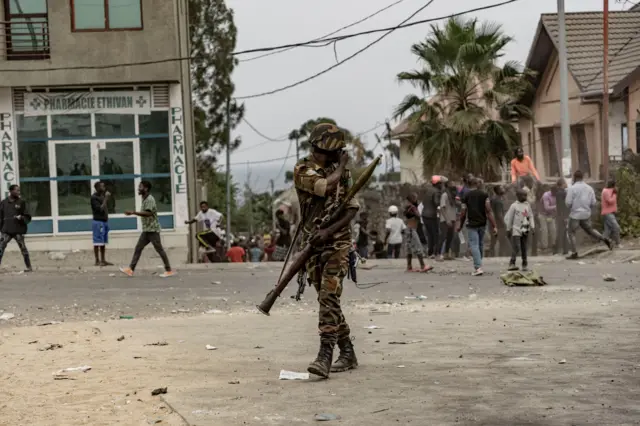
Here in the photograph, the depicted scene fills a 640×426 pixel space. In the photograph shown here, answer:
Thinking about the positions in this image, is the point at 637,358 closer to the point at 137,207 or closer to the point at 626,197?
the point at 626,197

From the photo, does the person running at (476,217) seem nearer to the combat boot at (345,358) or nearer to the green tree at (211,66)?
the combat boot at (345,358)

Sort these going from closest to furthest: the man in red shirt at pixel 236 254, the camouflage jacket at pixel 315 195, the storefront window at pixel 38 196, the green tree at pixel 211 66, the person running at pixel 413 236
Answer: the camouflage jacket at pixel 315 195 → the person running at pixel 413 236 → the storefront window at pixel 38 196 → the man in red shirt at pixel 236 254 → the green tree at pixel 211 66

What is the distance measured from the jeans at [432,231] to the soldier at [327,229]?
15647mm

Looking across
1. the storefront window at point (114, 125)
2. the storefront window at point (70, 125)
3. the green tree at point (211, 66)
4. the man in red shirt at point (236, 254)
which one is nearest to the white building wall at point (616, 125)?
the man in red shirt at point (236, 254)

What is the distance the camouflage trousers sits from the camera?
8.00 m

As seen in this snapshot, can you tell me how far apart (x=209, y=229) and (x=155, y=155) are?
2.30 m

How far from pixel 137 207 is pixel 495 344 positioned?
59.8 feet

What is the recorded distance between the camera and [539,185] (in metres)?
26.4

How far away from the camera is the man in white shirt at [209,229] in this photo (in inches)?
1021

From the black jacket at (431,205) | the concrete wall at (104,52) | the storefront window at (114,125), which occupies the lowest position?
the black jacket at (431,205)

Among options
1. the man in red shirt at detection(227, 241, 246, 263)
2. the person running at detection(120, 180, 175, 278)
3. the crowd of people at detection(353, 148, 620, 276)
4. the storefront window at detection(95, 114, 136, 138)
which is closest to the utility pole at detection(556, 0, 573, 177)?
the crowd of people at detection(353, 148, 620, 276)

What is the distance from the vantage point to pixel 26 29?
26.4m

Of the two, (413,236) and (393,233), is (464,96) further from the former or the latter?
(413,236)

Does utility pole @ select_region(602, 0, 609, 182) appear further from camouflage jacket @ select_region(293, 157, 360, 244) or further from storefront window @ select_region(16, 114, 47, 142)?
camouflage jacket @ select_region(293, 157, 360, 244)
